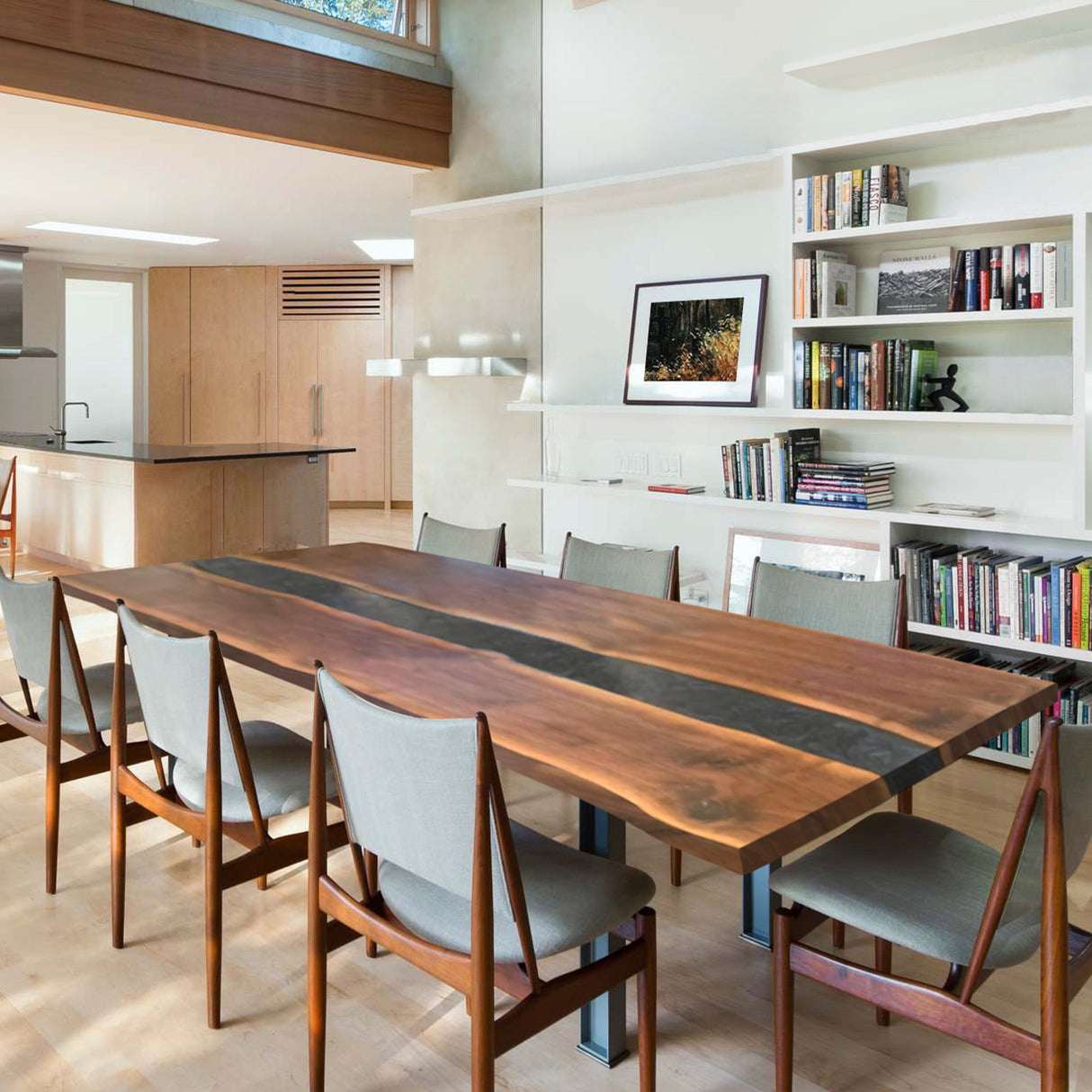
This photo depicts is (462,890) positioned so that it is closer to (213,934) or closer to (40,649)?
(213,934)

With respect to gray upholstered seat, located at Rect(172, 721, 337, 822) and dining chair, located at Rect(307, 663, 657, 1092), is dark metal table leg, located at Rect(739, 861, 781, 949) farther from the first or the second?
gray upholstered seat, located at Rect(172, 721, 337, 822)

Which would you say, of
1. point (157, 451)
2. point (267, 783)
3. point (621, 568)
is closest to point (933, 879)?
point (267, 783)

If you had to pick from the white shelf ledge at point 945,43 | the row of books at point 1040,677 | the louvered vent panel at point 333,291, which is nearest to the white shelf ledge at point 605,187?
the white shelf ledge at point 945,43

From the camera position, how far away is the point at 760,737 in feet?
5.84

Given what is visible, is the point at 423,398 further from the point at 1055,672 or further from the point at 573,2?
the point at 1055,672

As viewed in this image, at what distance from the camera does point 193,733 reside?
86.0 inches

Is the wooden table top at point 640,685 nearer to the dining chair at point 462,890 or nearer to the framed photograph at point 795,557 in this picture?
the dining chair at point 462,890

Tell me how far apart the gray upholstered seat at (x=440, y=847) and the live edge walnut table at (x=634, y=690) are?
16cm

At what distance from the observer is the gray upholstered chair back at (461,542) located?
12.5 ft

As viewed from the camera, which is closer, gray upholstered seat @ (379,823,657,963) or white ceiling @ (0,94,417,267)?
gray upholstered seat @ (379,823,657,963)

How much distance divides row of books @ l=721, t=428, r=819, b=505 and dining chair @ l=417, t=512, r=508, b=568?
1032 mm

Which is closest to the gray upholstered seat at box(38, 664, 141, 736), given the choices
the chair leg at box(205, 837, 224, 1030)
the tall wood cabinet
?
the chair leg at box(205, 837, 224, 1030)

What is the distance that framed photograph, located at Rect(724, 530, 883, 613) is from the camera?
13.7 ft

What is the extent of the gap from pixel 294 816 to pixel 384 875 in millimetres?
1554
